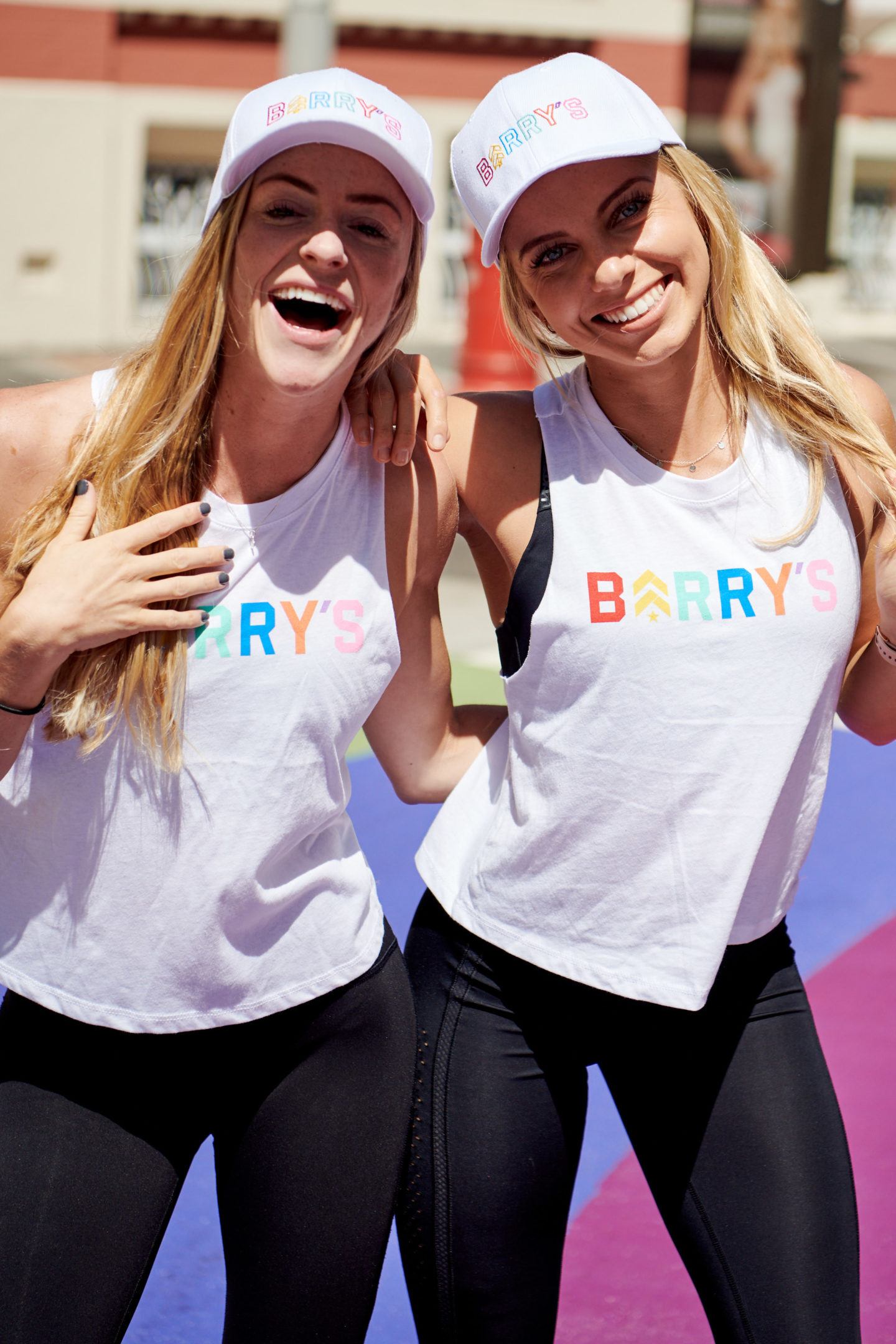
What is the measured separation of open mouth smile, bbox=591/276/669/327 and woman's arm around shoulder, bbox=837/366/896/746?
374 millimetres

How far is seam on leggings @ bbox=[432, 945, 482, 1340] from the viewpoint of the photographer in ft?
7.09

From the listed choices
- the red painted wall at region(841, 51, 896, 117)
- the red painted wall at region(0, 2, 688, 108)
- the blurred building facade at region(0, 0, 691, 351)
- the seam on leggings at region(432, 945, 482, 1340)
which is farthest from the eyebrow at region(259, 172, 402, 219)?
the red painted wall at region(841, 51, 896, 117)

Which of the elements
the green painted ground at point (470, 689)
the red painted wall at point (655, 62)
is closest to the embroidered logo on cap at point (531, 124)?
the green painted ground at point (470, 689)

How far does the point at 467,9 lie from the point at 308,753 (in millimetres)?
17785

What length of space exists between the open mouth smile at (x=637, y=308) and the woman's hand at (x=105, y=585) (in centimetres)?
66

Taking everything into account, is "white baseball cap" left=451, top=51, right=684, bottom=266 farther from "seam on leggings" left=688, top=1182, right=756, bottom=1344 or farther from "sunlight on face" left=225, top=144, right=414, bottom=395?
"seam on leggings" left=688, top=1182, right=756, bottom=1344

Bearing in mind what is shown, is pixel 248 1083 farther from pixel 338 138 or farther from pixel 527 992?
pixel 338 138

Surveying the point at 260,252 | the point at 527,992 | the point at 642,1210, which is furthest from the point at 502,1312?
the point at 260,252

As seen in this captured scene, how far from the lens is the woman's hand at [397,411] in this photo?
2.19m

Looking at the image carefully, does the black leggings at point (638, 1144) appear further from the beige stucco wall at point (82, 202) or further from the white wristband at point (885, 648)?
the beige stucco wall at point (82, 202)

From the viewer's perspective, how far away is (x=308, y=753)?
2.06 m

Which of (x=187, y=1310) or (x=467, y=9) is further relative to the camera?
(x=467, y=9)

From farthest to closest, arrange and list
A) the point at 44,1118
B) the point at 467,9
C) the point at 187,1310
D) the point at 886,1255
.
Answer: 1. the point at 467,9
2. the point at 886,1255
3. the point at 187,1310
4. the point at 44,1118

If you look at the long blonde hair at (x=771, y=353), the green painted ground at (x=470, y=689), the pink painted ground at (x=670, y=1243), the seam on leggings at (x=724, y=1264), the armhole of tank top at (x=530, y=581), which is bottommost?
the pink painted ground at (x=670, y=1243)
